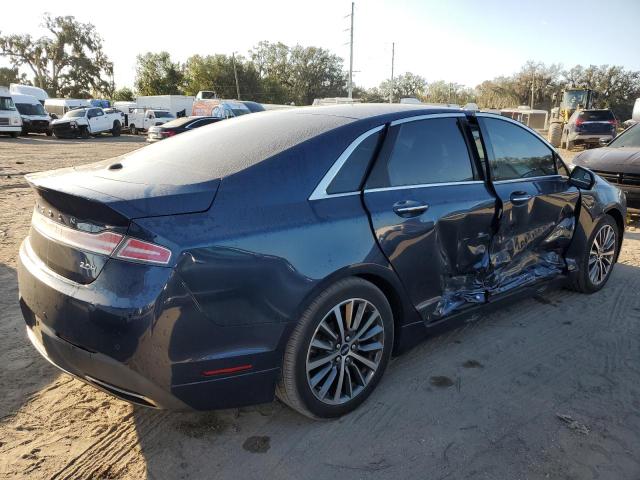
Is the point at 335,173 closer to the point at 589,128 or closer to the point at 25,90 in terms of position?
the point at 589,128

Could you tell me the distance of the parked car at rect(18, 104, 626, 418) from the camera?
2.08 m

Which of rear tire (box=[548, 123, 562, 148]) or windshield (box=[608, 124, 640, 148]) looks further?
rear tire (box=[548, 123, 562, 148])

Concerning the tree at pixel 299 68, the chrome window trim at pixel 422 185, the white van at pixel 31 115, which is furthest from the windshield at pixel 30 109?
the tree at pixel 299 68

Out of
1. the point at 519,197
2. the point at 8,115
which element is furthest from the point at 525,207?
the point at 8,115

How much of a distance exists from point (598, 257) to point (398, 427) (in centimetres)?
305

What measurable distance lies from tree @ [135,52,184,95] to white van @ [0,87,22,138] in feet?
128

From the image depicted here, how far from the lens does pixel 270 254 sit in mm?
2238

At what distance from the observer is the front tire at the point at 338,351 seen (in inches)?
95.3

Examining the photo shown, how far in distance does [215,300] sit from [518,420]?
1.79 meters

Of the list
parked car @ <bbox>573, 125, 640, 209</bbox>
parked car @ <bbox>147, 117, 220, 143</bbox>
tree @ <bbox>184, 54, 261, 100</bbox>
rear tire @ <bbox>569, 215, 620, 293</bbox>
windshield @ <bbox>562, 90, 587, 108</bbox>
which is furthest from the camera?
tree @ <bbox>184, 54, 261, 100</bbox>

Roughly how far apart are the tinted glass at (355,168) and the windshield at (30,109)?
30696 millimetres

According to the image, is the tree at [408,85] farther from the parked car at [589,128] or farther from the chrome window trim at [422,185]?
the chrome window trim at [422,185]

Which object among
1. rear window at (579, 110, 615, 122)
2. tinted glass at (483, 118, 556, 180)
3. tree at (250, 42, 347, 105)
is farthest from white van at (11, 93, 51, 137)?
tree at (250, 42, 347, 105)

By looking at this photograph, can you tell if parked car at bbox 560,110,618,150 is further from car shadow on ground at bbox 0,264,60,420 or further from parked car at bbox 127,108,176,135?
parked car at bbox 127,108,176,135
